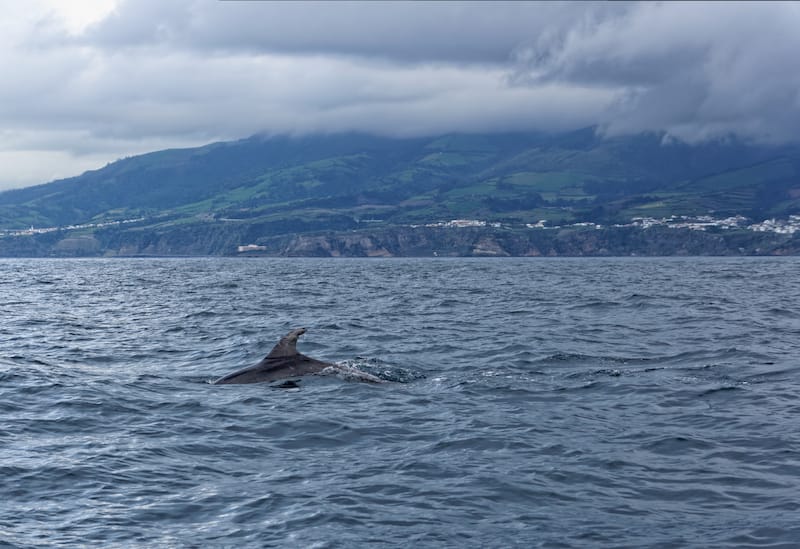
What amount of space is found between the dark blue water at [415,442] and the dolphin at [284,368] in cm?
85

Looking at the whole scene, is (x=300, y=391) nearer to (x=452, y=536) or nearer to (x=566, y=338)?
(x=452, y=536)

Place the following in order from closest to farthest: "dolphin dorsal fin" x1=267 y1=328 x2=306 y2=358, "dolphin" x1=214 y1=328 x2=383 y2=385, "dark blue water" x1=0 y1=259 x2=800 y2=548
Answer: "dark blue water" x1=0 y1=259 x2=800 y2=548, "dolphin" x1=214 y1=328 x2=383 y2=385, "dolphin dorsal fin" x1=267 y1=328 x2=306 y2=358

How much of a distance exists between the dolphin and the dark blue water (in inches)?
33.4

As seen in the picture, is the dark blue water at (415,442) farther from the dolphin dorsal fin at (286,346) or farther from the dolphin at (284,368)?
the dolphin dorsal fin at (286,346)

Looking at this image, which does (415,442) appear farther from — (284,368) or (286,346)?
(286,346)

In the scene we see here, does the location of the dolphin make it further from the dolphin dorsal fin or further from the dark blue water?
the dark blue water

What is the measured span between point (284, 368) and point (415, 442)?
9.74 m

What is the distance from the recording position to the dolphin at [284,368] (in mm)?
28297

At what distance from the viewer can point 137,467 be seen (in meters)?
18.2

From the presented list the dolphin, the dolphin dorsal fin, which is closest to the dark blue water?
the dolphin

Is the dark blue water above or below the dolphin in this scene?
below

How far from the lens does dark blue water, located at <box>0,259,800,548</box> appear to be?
14758 mm

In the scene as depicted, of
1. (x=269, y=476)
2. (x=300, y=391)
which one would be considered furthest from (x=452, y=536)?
(x=300, y=391)

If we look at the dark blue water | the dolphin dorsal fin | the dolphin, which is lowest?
the dark blue water
